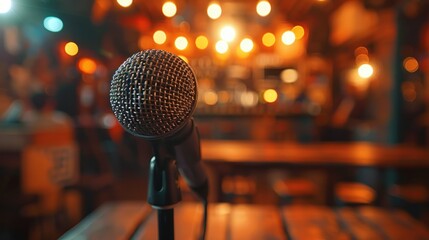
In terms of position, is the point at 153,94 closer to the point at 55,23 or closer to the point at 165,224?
the point at 165,224

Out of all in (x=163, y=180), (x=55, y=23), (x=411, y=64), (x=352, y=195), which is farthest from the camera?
(x=411, y=64)

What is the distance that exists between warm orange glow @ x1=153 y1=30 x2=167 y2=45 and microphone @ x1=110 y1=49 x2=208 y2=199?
4.77 metres

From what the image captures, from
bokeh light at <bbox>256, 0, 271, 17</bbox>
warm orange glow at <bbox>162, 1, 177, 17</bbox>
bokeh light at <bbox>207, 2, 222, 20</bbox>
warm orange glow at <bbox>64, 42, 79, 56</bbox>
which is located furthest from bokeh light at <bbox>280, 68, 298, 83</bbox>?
warm orange glow at <bbox>64, 42, 79, 56</bbox>

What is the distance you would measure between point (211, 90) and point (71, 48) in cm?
Result: 467

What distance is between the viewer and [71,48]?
4453mm

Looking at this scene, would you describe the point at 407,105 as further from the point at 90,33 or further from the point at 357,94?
the point at 90,33

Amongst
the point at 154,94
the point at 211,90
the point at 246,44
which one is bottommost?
the point at 154,94

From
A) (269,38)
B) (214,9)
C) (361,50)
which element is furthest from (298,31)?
(214,9)

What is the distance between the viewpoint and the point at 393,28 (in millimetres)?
5566

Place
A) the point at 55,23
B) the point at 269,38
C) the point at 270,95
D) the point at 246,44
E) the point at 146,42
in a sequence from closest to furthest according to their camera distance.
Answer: the point at 55,23
the point at 146,42
the point at 246,44
the point at 269,38
the point at 270,95

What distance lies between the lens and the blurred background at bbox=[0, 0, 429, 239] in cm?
335

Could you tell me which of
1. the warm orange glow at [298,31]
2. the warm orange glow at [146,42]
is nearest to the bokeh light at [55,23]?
the warm orange glow at [146,42]

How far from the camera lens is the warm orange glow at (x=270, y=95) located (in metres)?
8.45

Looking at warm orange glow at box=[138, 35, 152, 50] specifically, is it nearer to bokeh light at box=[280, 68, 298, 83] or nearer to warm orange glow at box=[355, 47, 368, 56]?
bokeh light at box=[280, 68, 298, 83]
